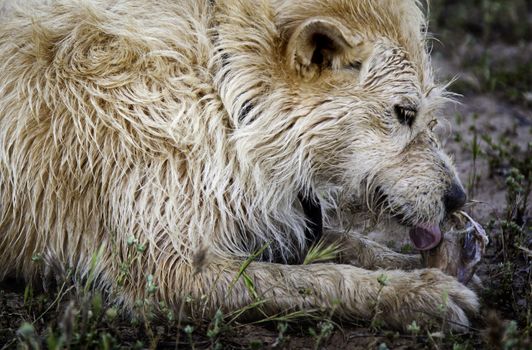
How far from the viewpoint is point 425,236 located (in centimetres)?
428

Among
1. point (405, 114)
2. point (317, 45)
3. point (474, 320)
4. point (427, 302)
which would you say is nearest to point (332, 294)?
point (427, 302)

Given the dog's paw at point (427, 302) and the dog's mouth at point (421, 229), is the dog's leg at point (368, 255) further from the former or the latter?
the dog's paw at point (427, 302)

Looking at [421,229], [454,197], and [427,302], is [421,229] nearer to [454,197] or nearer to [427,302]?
[454,197]

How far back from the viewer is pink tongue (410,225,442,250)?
4230 millimetres

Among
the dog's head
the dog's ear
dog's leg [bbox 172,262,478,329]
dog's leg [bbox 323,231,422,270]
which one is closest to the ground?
dog's leg [bbox 172,262,478,329]

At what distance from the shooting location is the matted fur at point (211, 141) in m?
3.87

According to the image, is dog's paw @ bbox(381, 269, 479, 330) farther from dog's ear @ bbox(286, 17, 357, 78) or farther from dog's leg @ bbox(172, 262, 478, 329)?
dog's ear @ bbox(286, 17, 357, 78)

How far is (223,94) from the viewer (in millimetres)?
3963

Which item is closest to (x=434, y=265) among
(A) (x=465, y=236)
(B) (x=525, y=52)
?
(A) (x=465, y=236)

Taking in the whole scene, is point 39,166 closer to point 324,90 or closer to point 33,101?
point 33,101

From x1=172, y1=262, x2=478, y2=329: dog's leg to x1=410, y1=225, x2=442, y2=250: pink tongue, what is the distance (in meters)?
0.36

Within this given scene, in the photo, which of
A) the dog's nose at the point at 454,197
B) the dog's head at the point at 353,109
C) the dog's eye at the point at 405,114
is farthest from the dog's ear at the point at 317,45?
the dog's nose at the point at 454,197

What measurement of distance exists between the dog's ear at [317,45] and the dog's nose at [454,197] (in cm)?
90

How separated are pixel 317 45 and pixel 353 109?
356 millimetres
